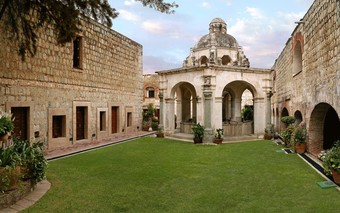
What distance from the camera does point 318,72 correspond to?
399 inches

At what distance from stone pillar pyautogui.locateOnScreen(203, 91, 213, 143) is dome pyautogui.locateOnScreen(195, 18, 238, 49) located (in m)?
5.67

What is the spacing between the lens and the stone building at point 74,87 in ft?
38.0

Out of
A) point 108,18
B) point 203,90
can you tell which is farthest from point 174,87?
point 108,18

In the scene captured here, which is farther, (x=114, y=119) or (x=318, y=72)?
(x=114, y=119)

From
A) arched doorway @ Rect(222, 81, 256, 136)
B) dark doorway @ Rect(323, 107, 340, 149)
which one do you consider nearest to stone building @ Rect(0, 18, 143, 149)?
arched doorway @ Rect(222, 81, 256, 136)

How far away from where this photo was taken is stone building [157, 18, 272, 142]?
629 inches

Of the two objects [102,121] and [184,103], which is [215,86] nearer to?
[184,103]

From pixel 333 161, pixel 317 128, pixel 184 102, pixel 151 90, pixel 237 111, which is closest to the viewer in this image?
pixel 333 161

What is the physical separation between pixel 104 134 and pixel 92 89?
117 inches

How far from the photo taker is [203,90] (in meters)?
15.9

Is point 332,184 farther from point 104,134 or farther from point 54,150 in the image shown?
point 104,134

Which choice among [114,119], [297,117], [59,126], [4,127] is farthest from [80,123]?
[297,117]

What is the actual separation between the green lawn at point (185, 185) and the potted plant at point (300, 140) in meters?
0.72

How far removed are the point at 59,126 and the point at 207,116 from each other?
749 centimetres
